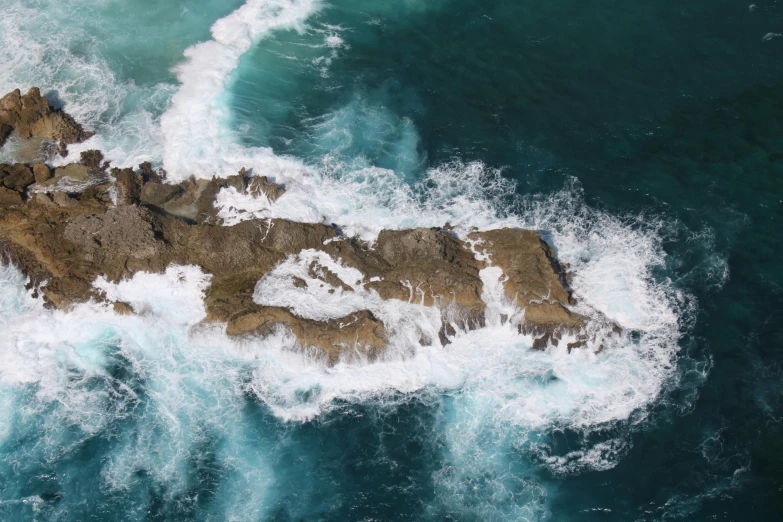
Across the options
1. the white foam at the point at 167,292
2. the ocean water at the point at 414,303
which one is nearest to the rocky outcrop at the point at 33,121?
the ocean water at the point at 414,303

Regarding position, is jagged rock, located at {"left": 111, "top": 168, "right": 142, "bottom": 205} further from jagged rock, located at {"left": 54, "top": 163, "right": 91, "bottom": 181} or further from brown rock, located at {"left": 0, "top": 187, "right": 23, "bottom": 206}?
brown rock, located at {"left": 0, "top": 187, "right": 23, "bottom": 206}

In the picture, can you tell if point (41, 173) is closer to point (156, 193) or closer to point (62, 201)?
point (62, 201)

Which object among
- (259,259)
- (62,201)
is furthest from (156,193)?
(259,259)

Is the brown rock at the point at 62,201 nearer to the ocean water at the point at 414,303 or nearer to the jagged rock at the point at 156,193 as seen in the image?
the jagged rock at the point at 156,193

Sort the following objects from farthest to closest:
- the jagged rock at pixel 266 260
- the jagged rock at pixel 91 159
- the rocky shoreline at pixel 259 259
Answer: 1. the jagged rock at pixel 91 159
2. the rocky shoreline at pixel 259 259
3. the jagged rock at pixel 266 260

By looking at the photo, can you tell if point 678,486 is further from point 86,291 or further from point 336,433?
point 86,291

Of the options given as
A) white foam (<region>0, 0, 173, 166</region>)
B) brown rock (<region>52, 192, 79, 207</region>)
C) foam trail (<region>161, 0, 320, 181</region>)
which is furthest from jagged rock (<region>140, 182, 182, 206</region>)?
brown rock (<region>52, 192, 79, 207</region>)
